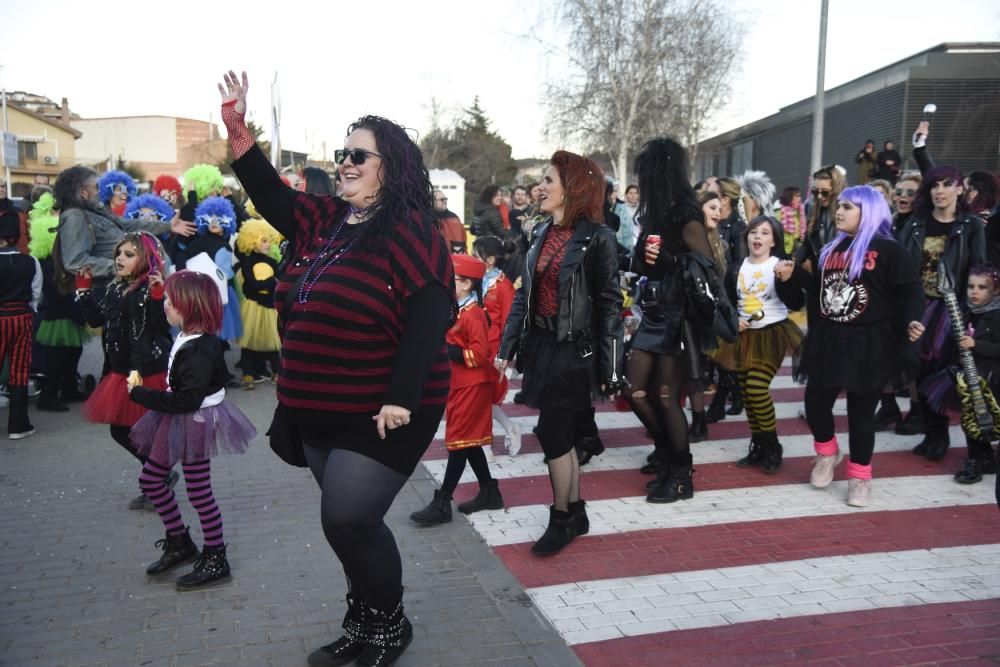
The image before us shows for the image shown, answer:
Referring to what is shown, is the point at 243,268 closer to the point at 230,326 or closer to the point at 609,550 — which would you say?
the point at 230,326

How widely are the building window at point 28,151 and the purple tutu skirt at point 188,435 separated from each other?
68.4m

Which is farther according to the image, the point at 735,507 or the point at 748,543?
the point at 735,507

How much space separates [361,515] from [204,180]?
28.5 feet

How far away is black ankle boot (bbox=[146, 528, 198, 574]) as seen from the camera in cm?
427

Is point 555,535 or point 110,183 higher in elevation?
point 110,183

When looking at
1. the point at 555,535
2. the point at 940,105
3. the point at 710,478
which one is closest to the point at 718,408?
the point at 710,478

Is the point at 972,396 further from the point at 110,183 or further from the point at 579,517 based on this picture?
the point at 110,183

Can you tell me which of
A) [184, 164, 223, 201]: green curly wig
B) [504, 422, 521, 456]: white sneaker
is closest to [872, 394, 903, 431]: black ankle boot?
[504, 422, 521, 456]: white sneaker

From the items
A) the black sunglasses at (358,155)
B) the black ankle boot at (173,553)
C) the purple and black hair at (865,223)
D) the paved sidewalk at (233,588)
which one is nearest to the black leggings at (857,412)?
the purple and black hair at (865,223)

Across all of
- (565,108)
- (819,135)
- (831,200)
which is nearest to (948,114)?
(819,135)

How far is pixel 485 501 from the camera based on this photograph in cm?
528

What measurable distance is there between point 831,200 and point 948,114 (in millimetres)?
19518

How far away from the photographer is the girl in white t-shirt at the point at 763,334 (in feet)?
19.6

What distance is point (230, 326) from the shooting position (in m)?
9.16
